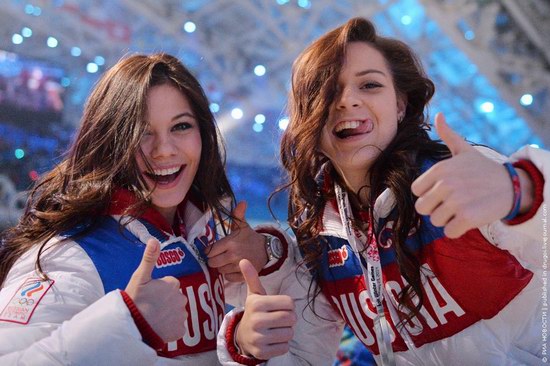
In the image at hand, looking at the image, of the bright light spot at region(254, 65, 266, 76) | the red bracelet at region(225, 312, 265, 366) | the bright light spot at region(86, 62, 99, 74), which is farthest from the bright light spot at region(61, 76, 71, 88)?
the red bracelet at region(225, 312, 265, 366)

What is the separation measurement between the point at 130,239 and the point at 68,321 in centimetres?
34

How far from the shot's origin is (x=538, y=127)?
6207 mm

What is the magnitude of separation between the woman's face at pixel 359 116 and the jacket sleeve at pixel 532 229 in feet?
1.59

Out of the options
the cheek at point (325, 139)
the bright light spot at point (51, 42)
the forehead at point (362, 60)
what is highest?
the bright light spot at point (51, 42)

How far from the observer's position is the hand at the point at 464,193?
3.67 feet

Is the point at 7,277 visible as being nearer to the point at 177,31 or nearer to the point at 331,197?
the point at 331,197

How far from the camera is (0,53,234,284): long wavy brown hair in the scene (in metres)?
1.60

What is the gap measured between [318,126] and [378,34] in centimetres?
43

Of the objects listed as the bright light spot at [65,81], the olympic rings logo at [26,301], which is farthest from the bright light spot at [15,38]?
the olympic rings logo at [26,301]

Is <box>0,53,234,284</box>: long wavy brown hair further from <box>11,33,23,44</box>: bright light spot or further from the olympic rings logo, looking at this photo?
Answer: <box>11,33,23,44</box>: bright light spot

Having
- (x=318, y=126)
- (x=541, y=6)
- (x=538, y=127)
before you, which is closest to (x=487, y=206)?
(x=318, y=126)

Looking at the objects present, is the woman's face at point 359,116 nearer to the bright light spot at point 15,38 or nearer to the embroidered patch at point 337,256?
the embroidered patch at point 337,256

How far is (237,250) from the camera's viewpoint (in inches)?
69.6

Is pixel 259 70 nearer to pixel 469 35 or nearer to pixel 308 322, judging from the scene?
pixel 469 35
